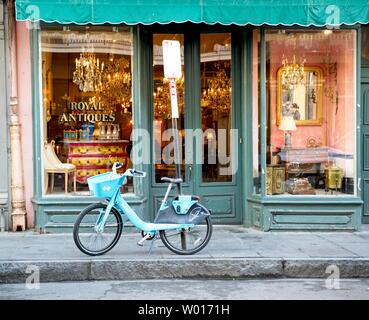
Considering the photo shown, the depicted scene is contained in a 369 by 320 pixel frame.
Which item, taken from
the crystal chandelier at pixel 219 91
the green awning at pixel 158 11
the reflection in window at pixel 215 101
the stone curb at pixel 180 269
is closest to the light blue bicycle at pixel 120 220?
the stone curb at pixel 180 269

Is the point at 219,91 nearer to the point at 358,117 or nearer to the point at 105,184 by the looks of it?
the point at 358,117

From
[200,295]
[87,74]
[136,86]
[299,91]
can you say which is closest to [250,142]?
[299,91]

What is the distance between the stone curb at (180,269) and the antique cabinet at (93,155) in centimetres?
264

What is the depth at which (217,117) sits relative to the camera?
35.5 ft

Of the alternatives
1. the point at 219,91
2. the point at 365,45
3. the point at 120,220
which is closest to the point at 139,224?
the point at 120,220

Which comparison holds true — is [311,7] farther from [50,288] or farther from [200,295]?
[50,288]

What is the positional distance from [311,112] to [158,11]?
3.37 metres

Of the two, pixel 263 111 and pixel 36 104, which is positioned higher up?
pixel 36 104

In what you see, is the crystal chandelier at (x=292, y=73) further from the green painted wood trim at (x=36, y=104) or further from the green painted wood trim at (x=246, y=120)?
the green painted wood trim at (x=36, y=104)

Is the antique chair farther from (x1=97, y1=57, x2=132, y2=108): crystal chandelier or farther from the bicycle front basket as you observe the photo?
the bicycle front basket

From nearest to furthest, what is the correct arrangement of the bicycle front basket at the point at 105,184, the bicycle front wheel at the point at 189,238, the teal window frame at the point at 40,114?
the bicycle front basket at the point at 105,184
the bicycle front wheel at the point at 189,238
the teal window frame at the point at 40,114

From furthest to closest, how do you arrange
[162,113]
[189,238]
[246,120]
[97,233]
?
[162,113]
[246,120]
[189,238]
[97,233]

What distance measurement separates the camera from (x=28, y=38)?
1016 centimetres

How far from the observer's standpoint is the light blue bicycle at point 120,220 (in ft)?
27.0
